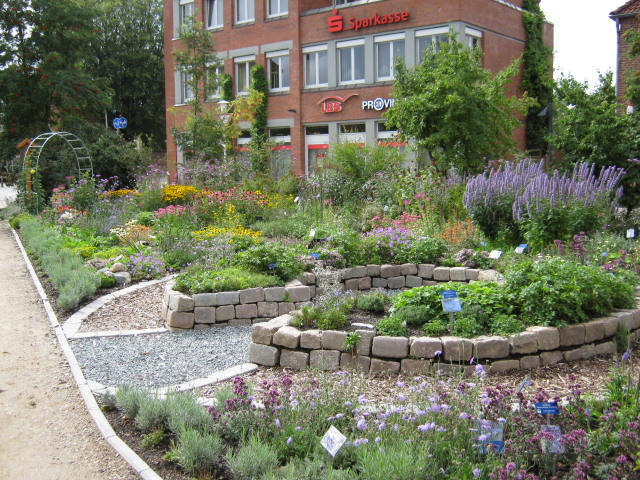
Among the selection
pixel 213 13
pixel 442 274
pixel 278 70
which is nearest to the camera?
pixel 442 274

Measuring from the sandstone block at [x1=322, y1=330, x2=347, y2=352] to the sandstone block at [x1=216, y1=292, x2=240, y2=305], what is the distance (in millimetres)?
2115

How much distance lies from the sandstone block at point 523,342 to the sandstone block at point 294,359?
1824mm

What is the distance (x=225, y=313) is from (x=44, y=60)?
21.3 metres

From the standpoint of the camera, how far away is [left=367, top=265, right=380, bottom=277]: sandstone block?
362 inches

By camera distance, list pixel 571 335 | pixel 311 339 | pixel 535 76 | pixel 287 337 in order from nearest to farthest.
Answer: pixel 571 335, pixel 311 339, pixel 287 337, pixel 535 76

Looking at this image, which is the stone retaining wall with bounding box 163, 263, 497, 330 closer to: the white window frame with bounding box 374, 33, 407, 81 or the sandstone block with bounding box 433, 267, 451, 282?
the sandstone block with bounding box 433, 267, 451, 282

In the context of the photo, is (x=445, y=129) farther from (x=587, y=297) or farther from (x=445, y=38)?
(x=587, y=297)

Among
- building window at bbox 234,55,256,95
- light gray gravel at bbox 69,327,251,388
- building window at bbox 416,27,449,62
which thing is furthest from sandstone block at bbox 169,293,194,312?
building window at bbox 234,55,256,95

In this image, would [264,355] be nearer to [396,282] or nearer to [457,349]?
[457,349]

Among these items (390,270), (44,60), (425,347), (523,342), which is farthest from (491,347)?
(44,60)

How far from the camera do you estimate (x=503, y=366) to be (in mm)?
5375

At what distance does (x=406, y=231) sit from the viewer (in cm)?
1038

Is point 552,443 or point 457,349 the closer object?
point 552,443

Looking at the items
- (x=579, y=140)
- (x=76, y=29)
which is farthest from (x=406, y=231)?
(x=76, y=29)
